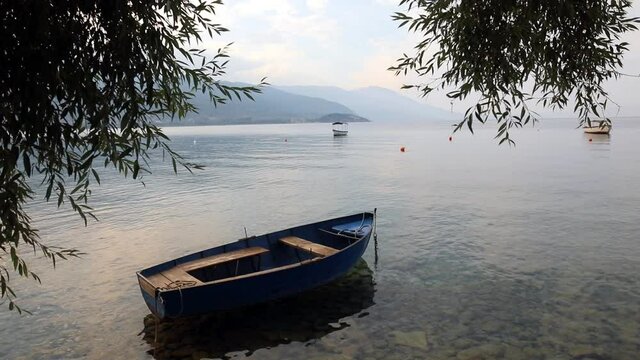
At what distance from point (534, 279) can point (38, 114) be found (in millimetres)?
18014

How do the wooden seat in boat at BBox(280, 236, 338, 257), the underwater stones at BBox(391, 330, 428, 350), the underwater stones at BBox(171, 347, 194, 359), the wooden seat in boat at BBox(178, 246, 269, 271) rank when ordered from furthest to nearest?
1. the wooden seat in boat at BBox(280, 236, 338, 257)
2. the wooden seat in boat at BBox(178, 246, 269, 271)
3. the underwater stones at BBox(391, 330, 428, 350)
4. the underwater stones at BBox(171, 347, 194, 359)

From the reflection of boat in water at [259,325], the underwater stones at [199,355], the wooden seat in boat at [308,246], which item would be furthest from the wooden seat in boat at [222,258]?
the underwater stones at [199,355]

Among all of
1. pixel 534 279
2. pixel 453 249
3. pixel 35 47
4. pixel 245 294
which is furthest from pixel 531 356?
pixel 35 47

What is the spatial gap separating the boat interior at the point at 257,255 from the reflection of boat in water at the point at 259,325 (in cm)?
135

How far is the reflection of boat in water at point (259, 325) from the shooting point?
1330cm

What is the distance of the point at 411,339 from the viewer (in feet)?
43.9

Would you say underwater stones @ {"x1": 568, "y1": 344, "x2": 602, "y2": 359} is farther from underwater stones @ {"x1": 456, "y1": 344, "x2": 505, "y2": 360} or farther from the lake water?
underwater stones @ {"x1": 456, "y1": 344, "x2": 505, "y2": 360}

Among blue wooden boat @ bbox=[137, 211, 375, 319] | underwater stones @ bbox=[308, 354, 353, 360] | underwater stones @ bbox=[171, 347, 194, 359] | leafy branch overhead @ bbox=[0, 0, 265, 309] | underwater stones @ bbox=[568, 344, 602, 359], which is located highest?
leafy branch overhead @ bbox=[0, 0, 265, 309]

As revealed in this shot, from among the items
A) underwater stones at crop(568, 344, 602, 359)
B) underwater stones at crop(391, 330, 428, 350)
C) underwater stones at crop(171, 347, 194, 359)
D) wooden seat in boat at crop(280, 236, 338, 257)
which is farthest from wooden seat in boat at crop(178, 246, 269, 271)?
underwater stones at crop(568, 344, 602, 359)

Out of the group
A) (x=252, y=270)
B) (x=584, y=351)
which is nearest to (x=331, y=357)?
(x=252, y=270)

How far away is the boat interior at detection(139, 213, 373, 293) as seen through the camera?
1469 centimetres

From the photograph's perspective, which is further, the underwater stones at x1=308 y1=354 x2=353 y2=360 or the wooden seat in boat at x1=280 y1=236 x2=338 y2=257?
the wooden seat in boat at x1=280 y1=236 x2=338 y2=257

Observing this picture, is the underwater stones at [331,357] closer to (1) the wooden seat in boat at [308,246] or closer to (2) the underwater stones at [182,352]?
(2) the underwater stones at [182,352]

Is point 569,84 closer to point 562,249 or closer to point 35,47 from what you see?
point 35,47
